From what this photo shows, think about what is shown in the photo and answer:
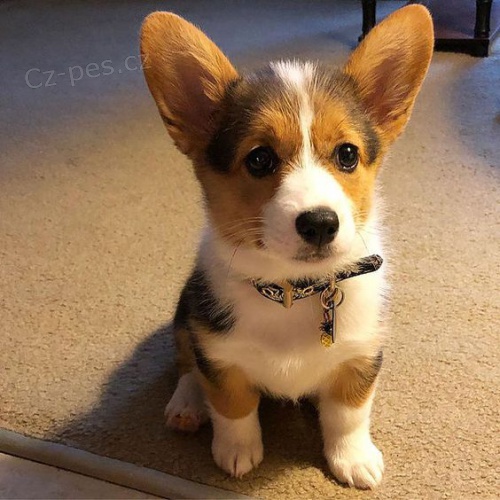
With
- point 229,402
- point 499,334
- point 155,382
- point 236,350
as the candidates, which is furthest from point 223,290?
point 499,334

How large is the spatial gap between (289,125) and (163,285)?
1.03 metres

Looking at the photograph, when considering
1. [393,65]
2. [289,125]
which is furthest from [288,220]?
[393,65]

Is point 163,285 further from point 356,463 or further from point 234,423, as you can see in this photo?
point 356,463

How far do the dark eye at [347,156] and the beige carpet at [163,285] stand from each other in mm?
675

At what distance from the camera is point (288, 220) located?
1179 mm

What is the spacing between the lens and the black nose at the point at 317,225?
3.80 ft

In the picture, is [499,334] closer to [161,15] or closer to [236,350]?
[236,350]

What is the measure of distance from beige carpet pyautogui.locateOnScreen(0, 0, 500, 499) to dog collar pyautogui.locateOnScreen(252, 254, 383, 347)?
1.21 feet

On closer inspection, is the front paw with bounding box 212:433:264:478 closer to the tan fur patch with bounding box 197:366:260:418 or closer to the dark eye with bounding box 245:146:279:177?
the tan fur patch with bounding box 197:366:260:418

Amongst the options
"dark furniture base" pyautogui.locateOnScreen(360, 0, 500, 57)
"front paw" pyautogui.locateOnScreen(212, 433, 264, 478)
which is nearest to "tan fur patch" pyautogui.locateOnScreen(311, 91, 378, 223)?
"front paw" pyautogui.locateOnScreen(212, 433, 264, 478)

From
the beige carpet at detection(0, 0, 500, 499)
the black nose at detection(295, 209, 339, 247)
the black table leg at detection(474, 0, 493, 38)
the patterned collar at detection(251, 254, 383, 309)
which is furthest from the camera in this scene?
the black table leg at detection(474, 0, 493, 38)

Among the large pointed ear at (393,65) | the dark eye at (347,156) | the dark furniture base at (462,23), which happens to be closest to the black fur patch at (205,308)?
the dark eye at (347,156)

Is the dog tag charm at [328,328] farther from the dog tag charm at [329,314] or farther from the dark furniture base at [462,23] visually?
the dark furniture base at [462,23]

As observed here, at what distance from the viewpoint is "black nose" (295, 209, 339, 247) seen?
116 cm
